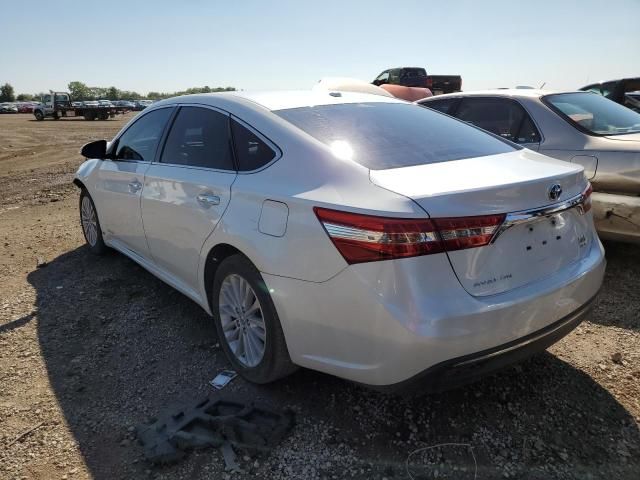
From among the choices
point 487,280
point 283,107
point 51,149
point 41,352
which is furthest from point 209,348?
point 51,149

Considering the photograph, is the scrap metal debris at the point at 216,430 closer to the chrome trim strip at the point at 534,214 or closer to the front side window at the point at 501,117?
the chrome trim strip at the point at 534,214

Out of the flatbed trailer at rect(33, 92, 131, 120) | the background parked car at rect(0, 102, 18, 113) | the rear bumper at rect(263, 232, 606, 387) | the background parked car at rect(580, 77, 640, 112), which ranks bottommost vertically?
the rear bumper at rect(263, 232, 606, 387)

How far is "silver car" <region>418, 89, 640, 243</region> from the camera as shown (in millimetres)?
4070

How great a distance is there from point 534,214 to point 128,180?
3.12 m

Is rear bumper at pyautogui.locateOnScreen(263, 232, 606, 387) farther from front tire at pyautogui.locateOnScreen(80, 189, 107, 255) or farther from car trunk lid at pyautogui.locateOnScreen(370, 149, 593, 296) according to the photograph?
front tire at pyautogui.locateOnScreen(80, 189, 107, 255)

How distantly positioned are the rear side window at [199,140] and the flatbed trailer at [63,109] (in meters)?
39.6

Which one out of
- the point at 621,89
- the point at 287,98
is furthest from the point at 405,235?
the point at 621,89

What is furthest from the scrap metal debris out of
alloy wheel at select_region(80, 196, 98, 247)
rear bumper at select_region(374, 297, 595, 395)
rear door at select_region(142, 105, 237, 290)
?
alloy wheel at select_region(80, 196, 98, 247)

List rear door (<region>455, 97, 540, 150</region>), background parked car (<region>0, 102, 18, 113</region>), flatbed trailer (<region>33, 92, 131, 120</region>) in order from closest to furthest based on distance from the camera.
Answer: rear door (<region>455, 97, 540, 150</region>)
flatbed trailer (<region>33, 92, 131, 120</region>)
background parked car (<region>0, 102, 18, 113</region>)

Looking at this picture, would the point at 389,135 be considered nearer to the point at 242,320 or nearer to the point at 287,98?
the point at 287,98

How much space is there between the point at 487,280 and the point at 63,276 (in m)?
4.11

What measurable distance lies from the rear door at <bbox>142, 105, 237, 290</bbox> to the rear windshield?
0.51 meters

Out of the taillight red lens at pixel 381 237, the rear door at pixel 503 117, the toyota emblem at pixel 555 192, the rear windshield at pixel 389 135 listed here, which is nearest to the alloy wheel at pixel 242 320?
the taillight red lens at pixel 381 237

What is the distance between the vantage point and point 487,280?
212 centimetres
